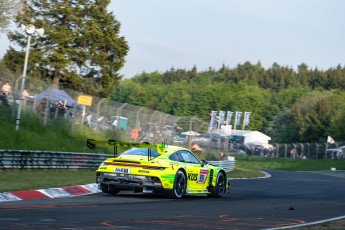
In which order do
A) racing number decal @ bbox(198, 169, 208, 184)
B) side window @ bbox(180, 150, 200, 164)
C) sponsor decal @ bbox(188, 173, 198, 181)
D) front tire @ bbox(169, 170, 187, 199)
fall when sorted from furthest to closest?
racing number decal @ bbox(198, 169, 208, 184), side window @ bbox(180, 150, 200, 164), sponsor decal @ bbox(188, 173, 198, 181), front tire @ bbox(169, 170, 187, 199)

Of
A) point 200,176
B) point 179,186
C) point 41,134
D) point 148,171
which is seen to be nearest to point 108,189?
point 148,171

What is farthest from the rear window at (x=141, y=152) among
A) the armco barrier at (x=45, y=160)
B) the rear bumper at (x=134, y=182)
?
the armco barrier at (x=45, y=160)

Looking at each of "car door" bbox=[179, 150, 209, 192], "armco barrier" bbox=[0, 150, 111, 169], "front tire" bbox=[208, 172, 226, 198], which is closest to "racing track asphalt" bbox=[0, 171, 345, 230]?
"car door" bbox=[179, 150, 209, 192]

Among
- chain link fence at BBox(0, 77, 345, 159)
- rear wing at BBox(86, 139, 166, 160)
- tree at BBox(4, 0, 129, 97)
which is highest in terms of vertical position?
tree at BBox(4, 0, 129, 97)

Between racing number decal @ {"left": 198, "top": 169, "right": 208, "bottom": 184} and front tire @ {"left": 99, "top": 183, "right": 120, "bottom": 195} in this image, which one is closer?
front tire @ {"left": 99, "top": 183, "right": 120, "bottom": 195}

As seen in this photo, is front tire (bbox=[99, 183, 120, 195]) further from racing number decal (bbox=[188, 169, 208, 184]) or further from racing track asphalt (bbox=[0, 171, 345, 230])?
racing number decal (bbox=[188, 169, 208, 184])

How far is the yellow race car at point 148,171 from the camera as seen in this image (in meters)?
15.6

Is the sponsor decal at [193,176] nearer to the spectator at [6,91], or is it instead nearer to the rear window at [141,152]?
the rear window at [141,152]

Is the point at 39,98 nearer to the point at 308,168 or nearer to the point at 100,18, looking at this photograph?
the point at 100,18

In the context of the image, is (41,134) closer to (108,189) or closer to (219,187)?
(219,187)

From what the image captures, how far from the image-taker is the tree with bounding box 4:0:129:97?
45125 mm

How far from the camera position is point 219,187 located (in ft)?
58.7

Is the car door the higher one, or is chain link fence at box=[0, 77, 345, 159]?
chain link fence at box=[0, 77, 345, 159]

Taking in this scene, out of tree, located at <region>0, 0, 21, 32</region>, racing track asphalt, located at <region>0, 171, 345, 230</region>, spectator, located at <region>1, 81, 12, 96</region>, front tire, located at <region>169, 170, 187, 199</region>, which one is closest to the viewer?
racing track asphalt, located at <region>0, 171, 345, 230</region>
